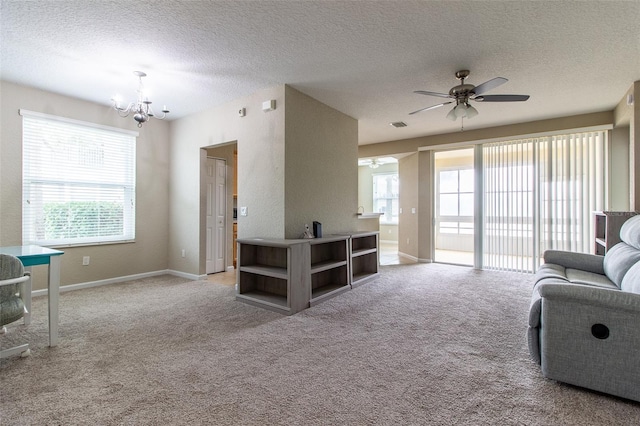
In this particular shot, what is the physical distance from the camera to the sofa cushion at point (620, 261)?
2561 millimetres

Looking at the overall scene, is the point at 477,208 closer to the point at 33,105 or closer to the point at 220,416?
the point at 220,416

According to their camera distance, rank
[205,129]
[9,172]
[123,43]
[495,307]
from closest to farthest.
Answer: [123,43]
[495,307]
[9,172]
[205,129]

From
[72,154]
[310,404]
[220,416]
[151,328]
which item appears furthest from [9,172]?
[310,404]

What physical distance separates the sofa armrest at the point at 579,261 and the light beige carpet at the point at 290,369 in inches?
26.5

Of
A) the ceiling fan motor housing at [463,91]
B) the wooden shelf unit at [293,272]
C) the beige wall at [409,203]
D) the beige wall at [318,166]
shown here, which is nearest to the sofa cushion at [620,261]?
the ceiling fan motor housing at [463,91]

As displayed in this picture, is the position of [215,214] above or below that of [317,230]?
above

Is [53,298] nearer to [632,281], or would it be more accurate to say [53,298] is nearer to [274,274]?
[274,274]

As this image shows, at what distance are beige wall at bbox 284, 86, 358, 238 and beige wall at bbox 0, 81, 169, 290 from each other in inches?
113

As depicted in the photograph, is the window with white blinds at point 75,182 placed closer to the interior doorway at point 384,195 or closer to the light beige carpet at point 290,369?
the light beige carpet at point 290,369

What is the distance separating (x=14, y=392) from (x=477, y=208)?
6.47m

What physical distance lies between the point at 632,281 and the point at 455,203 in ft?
21.4

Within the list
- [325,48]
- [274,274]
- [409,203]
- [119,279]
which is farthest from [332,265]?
[409,203]

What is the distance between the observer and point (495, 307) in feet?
11.5

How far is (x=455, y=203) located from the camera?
846 centimetres
